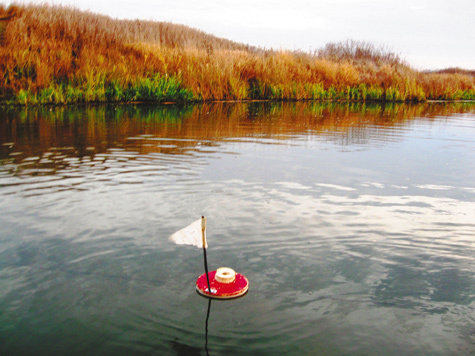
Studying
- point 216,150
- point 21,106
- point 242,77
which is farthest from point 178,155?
point 242,77

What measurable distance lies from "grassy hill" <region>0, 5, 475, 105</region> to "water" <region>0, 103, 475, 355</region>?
8390mm

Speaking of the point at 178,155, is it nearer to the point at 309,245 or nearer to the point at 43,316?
the point at 309,245

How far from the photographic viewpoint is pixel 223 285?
2797mm

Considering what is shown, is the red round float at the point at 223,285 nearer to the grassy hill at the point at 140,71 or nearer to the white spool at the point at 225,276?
the white spool at the point at 225,276

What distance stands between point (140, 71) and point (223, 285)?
15056 mm

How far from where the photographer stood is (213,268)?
3141 mm

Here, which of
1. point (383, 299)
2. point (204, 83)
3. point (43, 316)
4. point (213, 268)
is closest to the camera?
point (43, 316)

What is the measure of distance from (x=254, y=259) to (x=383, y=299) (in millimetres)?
956

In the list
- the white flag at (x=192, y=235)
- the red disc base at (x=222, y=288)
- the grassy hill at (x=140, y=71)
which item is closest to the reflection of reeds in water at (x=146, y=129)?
the grassy hill at (x=140, y=71)

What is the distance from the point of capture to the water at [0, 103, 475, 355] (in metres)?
2.43

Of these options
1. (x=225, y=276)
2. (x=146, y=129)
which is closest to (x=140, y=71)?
(x=146, y=129)

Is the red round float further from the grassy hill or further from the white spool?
the grassy hill

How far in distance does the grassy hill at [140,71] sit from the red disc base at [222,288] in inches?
518

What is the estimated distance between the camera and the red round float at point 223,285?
9.01 feet
